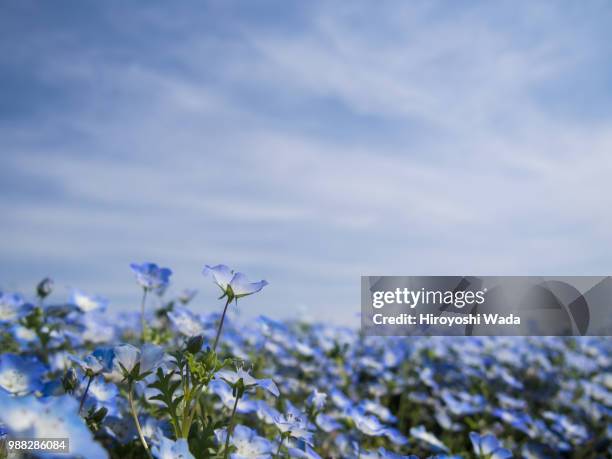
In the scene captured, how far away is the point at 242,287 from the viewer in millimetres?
1628

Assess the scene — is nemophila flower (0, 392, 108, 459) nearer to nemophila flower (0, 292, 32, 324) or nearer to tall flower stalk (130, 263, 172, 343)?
tall flower stalk (130, 263, 172, 343)

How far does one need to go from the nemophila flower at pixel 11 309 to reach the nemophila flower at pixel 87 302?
0.22 metres

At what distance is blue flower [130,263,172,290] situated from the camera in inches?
95.8

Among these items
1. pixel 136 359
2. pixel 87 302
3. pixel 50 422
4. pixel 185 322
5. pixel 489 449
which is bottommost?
pixel 489 449

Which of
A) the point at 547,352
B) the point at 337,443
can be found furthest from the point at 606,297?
the point at 337,443

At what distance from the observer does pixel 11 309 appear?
2807 millimetres

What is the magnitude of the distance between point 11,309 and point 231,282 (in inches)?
63.6

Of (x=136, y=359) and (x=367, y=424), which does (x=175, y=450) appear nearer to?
(x=136, y=359)

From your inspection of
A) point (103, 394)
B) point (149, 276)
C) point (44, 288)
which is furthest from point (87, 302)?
point (103, 394)

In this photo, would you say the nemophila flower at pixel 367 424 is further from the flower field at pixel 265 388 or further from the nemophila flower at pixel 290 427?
the nemophila flower at pixel 290 427

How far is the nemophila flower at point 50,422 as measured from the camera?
1.08 meters

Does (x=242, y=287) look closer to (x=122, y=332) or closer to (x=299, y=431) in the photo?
(x=299, y=431)

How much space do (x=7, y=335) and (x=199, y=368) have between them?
220 centimetres

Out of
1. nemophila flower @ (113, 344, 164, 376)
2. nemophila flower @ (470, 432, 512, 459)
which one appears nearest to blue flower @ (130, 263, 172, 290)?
nemophila flower @ (113, 344, 164, 376)
